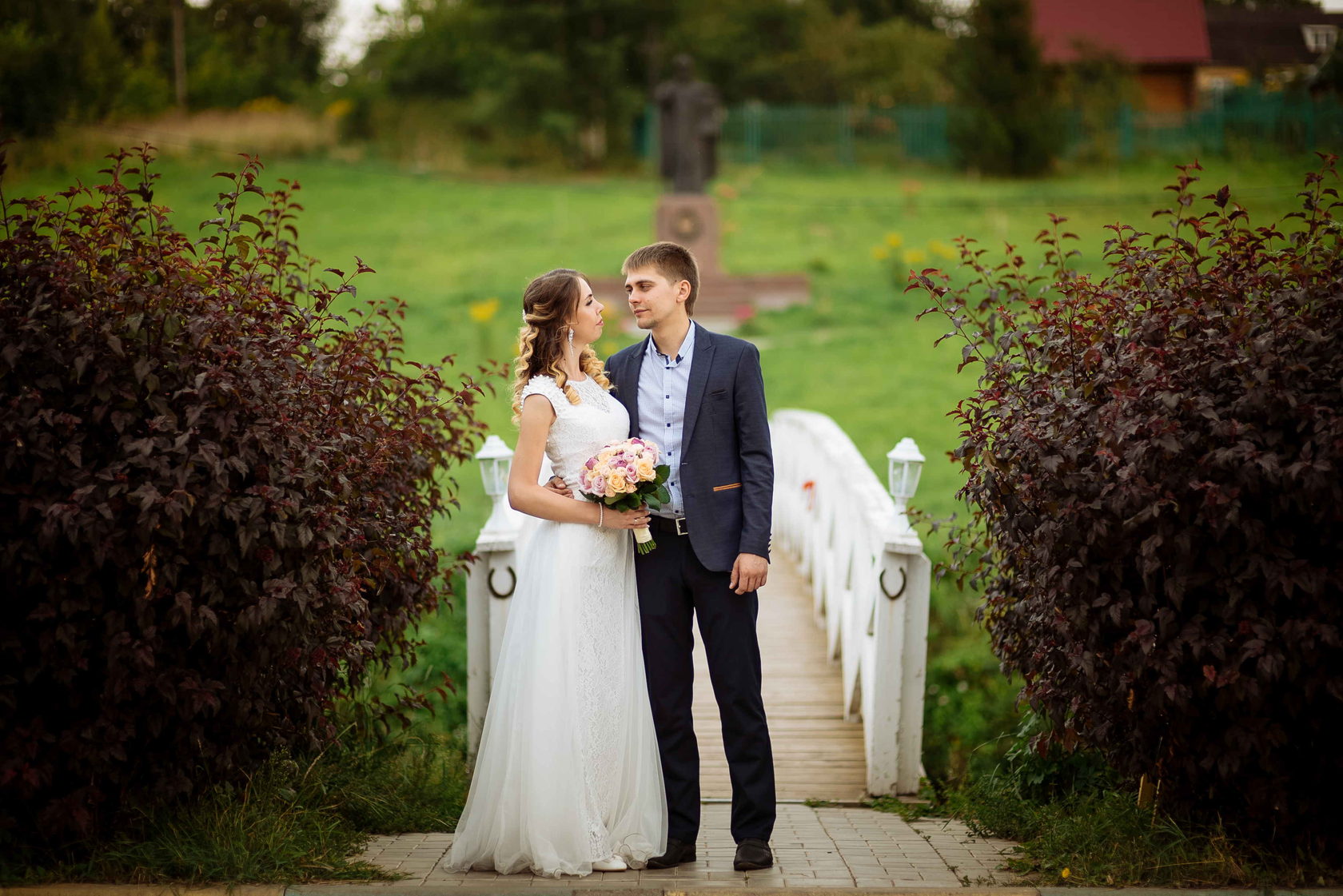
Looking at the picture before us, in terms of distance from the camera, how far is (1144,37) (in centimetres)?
2698

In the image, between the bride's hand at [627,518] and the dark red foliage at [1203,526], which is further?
the bride's hand at [627,518]

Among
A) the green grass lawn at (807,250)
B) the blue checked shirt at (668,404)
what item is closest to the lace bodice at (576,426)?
the blue checked shirt at (668,404)

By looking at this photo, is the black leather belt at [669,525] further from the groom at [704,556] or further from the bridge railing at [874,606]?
the bridge railing at [874,606]

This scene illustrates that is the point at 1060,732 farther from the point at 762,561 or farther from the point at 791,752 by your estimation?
the point at 791,752

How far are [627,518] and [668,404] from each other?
442mm

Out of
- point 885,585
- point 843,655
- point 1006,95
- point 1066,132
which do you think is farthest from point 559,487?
point 1066,132

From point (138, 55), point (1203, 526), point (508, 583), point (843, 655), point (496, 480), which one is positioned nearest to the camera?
point (1203, 526)

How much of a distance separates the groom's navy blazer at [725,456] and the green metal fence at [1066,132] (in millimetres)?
16798

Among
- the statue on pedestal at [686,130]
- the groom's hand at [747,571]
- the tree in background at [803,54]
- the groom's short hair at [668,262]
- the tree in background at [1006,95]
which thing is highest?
the tree in background at [803,54]

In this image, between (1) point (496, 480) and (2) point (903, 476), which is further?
(2) point (903, 476)

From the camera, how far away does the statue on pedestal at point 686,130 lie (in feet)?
70.4

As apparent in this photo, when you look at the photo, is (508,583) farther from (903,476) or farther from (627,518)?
(903,476)

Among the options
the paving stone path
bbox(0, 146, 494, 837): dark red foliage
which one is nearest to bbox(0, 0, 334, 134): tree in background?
Result: bbox(0, 146, 494, 837): dark red foliage

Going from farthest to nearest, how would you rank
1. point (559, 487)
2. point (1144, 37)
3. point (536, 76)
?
point (536, 76) → point (1144, 37) → point (559, 487)
